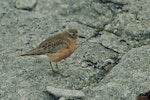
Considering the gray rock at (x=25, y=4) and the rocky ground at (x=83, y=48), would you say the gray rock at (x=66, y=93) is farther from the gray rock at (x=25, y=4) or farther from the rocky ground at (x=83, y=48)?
the gray rock at (x=25, y=4)

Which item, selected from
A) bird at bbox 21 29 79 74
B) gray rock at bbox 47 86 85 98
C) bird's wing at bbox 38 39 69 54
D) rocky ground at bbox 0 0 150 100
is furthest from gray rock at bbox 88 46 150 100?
bird's wing at bbox 38 39 69 54

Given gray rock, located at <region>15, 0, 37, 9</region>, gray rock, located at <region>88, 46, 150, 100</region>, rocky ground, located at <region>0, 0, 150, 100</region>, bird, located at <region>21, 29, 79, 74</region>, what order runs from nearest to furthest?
gray rock, located at <region>88, 46, 150, 100</region>, rocky ground, located at <region>0, 0, 150, 100</region>, bird, located at <region>21, 29, 79, 74</region>, gray rock, located at <region>15, 0, 37, 9</region>

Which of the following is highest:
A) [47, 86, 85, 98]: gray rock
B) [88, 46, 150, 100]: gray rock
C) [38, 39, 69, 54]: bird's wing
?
[38, 39, 69, 54]: bird's wing

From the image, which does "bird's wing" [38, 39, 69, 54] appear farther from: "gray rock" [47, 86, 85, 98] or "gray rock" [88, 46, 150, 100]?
"gray rock" [88, 46, 150, 100]

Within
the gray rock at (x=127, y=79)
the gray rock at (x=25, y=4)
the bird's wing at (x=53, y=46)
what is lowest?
the gray rock at (x=25, y=4)

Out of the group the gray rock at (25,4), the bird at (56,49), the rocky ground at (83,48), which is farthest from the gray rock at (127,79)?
the gray rock at (25,4)

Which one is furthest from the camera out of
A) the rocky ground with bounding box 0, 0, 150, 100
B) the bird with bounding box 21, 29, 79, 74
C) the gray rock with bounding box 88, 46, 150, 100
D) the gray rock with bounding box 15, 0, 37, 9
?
the gray rock with bounding box 15, 0, 37, 9

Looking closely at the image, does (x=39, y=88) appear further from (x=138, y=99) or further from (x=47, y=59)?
(x=138, y=99)

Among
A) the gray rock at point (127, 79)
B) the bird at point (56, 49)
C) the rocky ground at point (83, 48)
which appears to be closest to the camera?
the gray rock at point (127, 79)

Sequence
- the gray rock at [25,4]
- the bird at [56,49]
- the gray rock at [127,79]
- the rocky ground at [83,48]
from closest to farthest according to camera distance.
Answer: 1. the gray rock at [127,79]
2. the rocky ground at [83,48]
3. the bird at [56,49]
4. the gray rock at [25,4]
